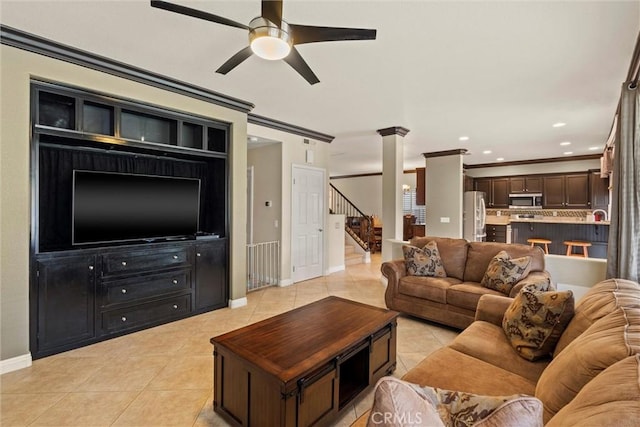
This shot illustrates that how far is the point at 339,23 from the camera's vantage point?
7.79 feet

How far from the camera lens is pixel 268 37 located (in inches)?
79.2

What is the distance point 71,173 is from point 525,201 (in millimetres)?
9962

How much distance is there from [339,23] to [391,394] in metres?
2.52

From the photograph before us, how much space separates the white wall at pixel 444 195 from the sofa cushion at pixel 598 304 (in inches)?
211

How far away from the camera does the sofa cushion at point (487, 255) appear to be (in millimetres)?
3395

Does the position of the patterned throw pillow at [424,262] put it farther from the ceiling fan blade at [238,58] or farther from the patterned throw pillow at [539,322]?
the ceiling fan blade at [238,58]

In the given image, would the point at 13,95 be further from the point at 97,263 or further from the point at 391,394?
the point at 391,394

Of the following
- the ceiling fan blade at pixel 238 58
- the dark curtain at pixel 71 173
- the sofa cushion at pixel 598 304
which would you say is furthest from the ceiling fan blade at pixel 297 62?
the sofa cushion at pixel 598 304

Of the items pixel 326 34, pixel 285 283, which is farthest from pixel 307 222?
pixel 326 34

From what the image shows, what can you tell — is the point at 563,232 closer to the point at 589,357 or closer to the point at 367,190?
the point at 367,190

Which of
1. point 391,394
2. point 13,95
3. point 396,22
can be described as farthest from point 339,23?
point 13,95

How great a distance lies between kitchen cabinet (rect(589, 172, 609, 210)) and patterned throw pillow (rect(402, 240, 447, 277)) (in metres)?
6.50

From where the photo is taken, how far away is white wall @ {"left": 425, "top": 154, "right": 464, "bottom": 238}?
7066mm

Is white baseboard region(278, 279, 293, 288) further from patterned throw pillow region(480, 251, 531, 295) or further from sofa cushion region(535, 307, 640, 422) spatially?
sofa cushion region(535, 307, 640, 422)
